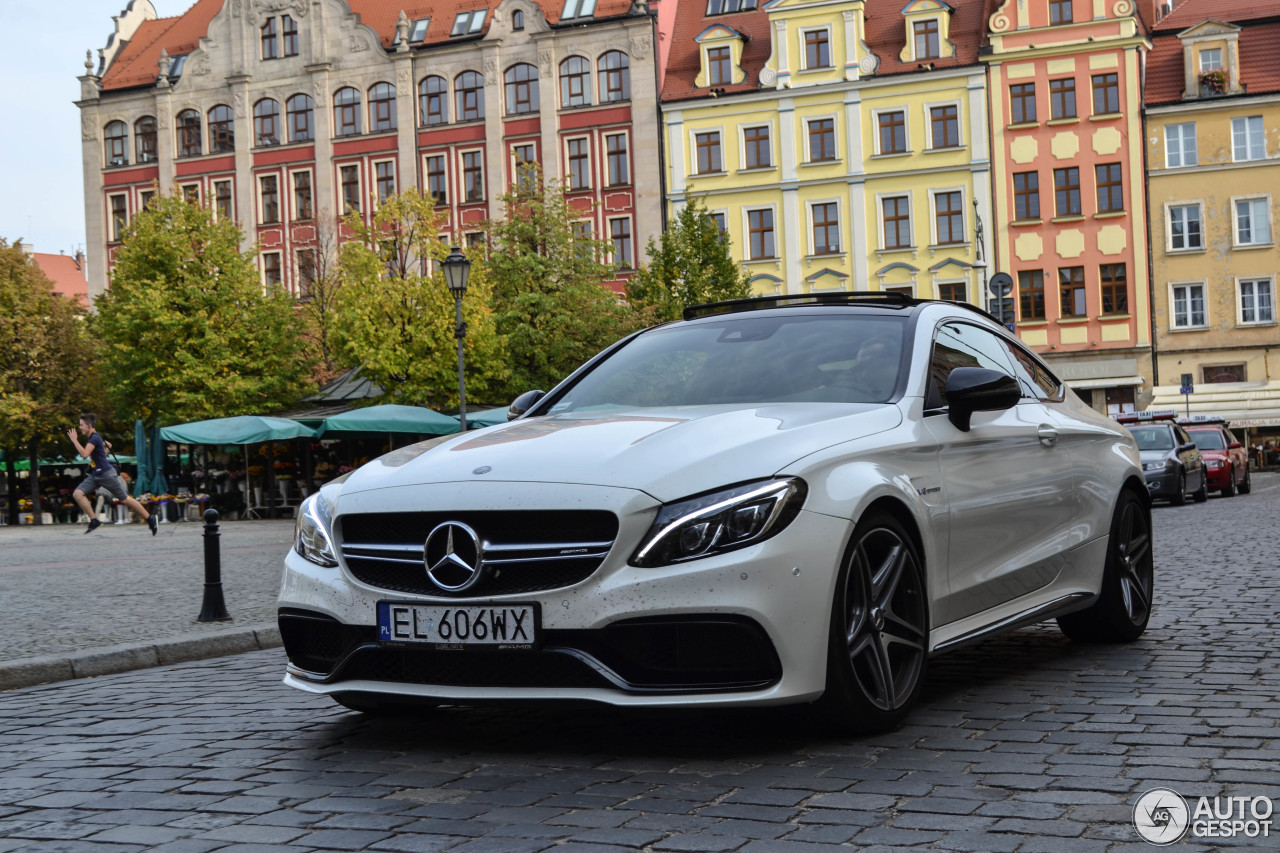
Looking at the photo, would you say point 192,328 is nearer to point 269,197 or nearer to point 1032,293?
point 269,197

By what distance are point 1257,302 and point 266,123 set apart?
36403 mm

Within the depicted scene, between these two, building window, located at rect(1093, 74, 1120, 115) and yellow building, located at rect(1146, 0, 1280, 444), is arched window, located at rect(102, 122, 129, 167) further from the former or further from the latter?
yellow building, located at rect(1146, 0, 1280, 444)

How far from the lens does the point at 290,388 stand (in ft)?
143

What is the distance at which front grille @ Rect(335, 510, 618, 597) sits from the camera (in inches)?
179

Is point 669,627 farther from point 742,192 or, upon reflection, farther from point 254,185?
point 254,185

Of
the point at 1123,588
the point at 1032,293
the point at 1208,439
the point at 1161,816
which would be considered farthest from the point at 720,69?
the point at 1161,816

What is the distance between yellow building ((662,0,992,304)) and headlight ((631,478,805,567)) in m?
45.6

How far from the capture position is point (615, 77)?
173 feet

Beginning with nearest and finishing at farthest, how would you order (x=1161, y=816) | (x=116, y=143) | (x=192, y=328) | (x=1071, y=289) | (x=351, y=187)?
(x=1161, y=816), (x=192, y=328), (x=1071, y=289), (x=351, y=187), (x=116, y=143)

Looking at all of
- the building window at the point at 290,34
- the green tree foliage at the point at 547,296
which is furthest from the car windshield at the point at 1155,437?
the building window at the point at 290,34

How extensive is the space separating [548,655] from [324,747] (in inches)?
46.8

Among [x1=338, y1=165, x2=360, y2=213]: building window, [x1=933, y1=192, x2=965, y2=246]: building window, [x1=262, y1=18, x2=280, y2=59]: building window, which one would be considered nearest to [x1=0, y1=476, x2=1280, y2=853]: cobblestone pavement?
[x1=933, y1=192, x2=965, y2=246]: building window

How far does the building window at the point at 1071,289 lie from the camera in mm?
49594

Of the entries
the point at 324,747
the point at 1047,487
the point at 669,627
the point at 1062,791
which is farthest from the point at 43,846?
the point at 1047,487
